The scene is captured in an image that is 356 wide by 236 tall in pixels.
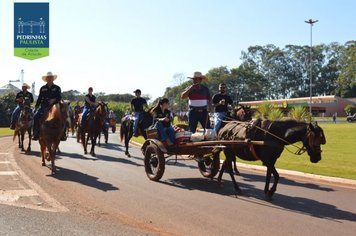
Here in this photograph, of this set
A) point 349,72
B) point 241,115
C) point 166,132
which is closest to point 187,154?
point 166,132

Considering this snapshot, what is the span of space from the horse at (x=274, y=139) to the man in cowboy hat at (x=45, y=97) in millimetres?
6574

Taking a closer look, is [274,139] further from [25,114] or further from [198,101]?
[25,114]

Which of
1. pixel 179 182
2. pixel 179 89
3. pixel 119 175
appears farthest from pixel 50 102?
pixel 179 89

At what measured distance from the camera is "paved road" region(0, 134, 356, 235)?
7137 millimetres

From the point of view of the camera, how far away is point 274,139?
9.30 m

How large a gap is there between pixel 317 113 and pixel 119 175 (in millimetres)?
85738

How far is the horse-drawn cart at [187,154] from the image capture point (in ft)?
34.5

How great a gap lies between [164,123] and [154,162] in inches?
40.6

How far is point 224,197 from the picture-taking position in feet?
31.2

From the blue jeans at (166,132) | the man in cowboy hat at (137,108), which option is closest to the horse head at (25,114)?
the man in cowboy hat at (137,108)

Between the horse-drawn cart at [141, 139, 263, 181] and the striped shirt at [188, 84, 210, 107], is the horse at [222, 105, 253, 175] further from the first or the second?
the horse-drawn cart at [141, 139, 263, 181]

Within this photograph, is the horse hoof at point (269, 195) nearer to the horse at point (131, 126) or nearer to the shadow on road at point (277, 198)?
the shadow on road at point (277, 198)

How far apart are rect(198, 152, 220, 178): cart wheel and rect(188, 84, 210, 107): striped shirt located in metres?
1.73

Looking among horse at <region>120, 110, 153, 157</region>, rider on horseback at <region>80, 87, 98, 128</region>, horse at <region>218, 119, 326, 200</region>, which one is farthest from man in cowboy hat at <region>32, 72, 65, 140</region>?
horse at <region>218, 119, 326, 200</region>
